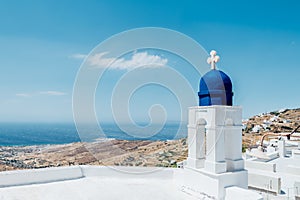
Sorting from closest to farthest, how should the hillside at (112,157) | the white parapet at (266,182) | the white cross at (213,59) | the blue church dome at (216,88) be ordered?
the blue church dome at (216,88), the white cross at (213,59), the white parapet at (266,182), the hillside at (112,157)

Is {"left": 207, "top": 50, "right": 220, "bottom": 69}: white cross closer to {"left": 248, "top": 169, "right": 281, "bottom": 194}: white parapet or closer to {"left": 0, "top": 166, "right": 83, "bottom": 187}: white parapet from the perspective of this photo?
{"left": 0, "top": 166, "right": 83, "bottom": 187}: white parapet

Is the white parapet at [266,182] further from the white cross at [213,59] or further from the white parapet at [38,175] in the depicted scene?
the white parapet at [38,175]

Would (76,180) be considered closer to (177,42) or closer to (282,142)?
(177,42)

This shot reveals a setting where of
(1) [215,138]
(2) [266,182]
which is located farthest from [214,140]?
(2) [266,182]

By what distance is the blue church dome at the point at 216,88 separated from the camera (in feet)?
17.0

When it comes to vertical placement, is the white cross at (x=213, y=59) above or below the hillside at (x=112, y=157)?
above

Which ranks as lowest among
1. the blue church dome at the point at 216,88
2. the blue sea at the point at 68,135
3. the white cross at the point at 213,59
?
the blue sea at the point at 68,135

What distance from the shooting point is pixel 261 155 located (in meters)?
8.10

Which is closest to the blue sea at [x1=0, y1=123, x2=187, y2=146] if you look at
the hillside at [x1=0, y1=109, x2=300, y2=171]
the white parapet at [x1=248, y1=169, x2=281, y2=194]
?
the hillside at [x1=0, y1=109, x2=300, y2=171]

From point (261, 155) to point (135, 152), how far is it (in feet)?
18.1

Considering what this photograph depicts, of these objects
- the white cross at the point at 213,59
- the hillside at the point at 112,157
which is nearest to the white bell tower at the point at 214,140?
the white cross at the point at 213,59

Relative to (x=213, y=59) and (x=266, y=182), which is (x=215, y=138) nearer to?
(x=213, y=59)

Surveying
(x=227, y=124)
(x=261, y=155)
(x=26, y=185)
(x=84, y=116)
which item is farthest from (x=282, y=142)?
(x=26, y=185)

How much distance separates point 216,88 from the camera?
5199 millimetres
